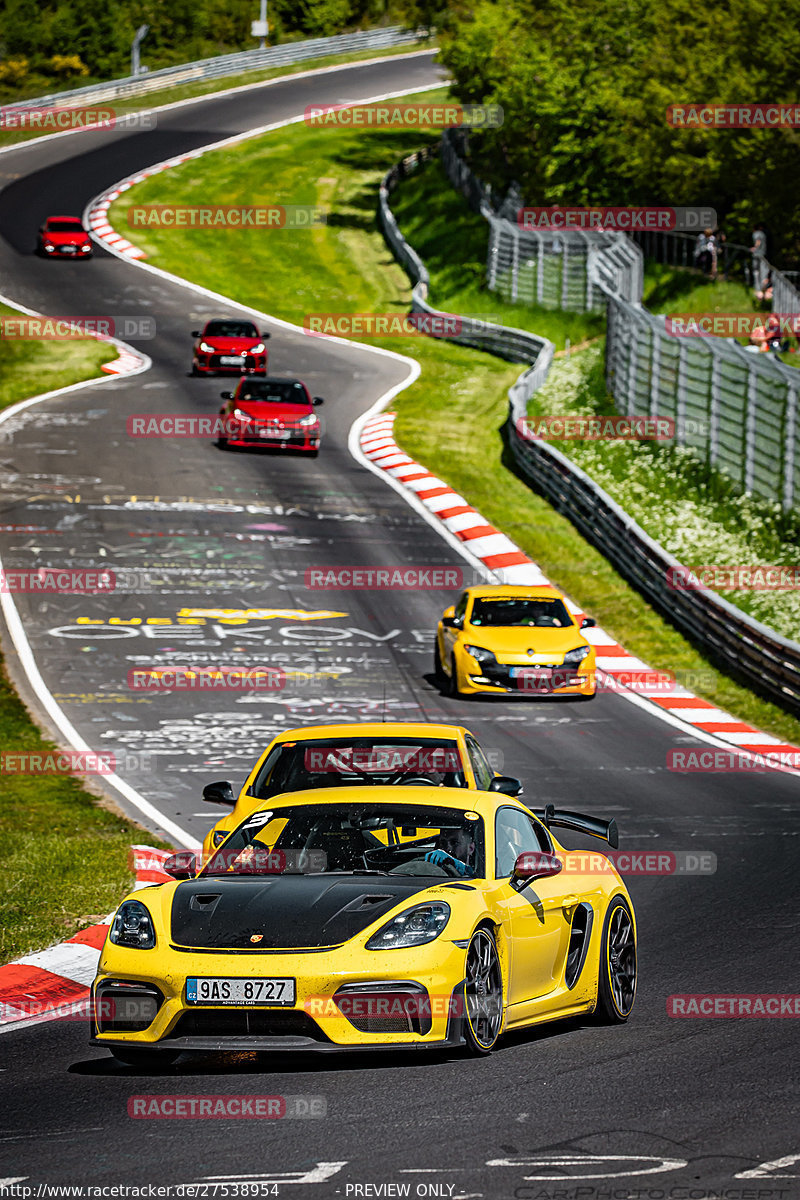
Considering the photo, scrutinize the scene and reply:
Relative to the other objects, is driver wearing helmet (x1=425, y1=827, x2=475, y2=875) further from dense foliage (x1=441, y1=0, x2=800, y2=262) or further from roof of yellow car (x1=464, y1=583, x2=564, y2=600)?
dense foliage (x1=441, y1=0, x2=800, y2=262)

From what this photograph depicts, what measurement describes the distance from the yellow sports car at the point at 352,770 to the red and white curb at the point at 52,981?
3.08 ft

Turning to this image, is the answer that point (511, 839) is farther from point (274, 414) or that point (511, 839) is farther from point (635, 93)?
point (635, 93)

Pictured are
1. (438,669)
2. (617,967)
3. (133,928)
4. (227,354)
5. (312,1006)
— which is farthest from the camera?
(227,354)

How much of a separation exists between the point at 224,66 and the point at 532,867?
9054 cm

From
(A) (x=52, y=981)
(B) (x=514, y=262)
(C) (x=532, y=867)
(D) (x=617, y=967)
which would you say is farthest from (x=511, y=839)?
(B) (x=514, y=262)

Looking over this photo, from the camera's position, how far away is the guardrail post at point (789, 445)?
92.2 ft

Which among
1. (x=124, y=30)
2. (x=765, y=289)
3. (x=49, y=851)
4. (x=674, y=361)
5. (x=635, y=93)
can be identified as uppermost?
(x=124, y=30)

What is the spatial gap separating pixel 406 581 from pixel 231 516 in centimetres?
507

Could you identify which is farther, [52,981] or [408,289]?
[408,289]

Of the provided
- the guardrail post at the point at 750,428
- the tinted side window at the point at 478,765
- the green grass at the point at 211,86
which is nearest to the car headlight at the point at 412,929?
the tinted side window at the point at 478,765

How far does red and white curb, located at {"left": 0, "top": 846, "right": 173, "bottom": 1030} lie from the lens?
9633 millimetres

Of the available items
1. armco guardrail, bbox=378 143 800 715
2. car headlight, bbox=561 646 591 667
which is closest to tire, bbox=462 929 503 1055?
car headlight, bbox=561 646 591 667

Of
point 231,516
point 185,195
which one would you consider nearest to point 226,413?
point 231,516

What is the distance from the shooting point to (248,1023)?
304 inches
